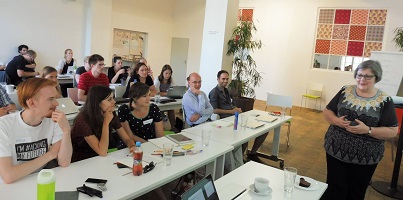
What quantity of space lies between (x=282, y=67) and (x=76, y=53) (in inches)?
262

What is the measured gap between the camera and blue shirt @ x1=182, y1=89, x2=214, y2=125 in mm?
3988

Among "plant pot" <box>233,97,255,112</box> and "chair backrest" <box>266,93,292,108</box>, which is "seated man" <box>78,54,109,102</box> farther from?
"chair backrest" <box>266,93,292,108</box>

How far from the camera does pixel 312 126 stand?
24.2ft

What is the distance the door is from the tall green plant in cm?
498

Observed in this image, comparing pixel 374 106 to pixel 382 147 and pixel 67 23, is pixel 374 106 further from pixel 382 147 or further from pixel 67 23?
pixel 67 23

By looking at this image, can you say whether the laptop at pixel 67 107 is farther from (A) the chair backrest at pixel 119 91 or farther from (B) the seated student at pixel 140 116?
(A) the chair backrest at pixel 119 91

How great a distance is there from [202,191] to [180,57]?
10424 millimetres

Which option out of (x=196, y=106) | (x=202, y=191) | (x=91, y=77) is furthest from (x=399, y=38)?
(x=202, y=191)

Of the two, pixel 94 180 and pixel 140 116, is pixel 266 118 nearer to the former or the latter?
pixel 140 116

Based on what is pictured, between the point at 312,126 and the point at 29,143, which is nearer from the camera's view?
the point at 29,143

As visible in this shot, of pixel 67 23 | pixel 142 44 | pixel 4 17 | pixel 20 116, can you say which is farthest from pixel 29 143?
pixel 142 44

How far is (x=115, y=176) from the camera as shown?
1917mm

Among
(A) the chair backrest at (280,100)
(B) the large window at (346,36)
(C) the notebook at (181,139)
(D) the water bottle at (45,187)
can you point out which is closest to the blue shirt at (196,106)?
(C) the notebook at (181,139)

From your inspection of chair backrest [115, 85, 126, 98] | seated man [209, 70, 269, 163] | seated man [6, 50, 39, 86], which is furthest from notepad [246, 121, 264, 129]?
seated man [6, 50, 39, 86]
